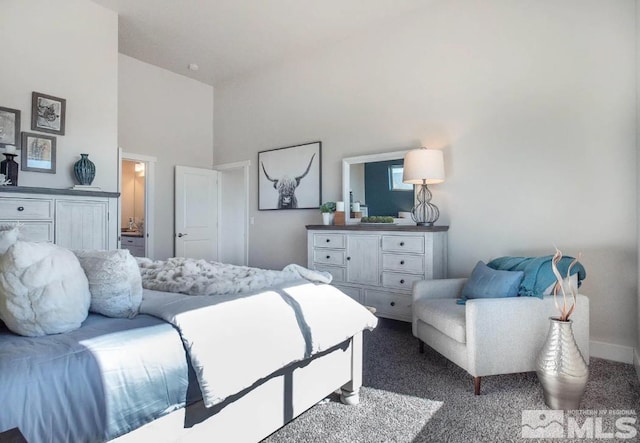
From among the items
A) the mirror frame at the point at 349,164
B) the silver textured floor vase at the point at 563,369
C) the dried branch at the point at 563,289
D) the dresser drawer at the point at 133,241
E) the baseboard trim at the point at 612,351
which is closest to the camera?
the silver textured floor vase at the point at 563,369

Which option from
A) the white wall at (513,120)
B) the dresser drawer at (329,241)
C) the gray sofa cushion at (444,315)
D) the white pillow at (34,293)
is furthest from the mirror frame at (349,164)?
the white pillow at (34,293)

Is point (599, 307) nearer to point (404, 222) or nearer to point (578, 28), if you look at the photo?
point (404, 222)

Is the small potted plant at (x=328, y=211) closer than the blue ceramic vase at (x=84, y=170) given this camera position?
No

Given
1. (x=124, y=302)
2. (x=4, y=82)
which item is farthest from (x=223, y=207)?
(x=124, y=302)

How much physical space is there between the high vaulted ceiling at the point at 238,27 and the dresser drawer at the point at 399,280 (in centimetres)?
273

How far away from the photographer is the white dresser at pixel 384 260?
3441mm

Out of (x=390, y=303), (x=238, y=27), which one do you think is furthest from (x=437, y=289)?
(x=238, y=27)

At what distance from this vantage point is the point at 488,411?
1.99 meters

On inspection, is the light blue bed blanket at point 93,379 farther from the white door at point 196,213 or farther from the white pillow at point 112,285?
the white door at point 196,213

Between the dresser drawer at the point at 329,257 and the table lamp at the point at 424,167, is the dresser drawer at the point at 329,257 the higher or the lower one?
the lower one

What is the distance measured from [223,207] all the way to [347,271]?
299cm

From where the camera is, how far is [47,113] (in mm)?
3484

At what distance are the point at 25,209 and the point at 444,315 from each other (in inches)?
131

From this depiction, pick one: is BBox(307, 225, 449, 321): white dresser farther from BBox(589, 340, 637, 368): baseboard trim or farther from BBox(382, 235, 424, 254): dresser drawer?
BBox(589, 340, 637, 368): baseboard trim
